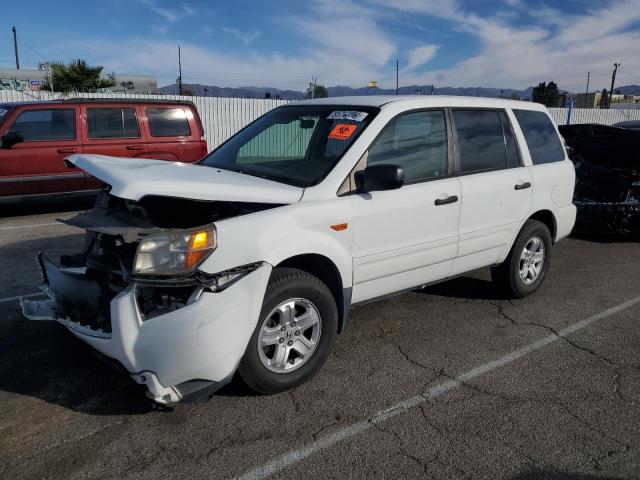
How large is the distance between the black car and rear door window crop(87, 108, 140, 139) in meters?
7.06

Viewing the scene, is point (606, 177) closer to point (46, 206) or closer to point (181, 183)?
point (181, 183)

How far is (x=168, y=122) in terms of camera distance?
31.9 ft

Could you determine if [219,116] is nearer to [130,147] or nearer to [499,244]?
[130,147]

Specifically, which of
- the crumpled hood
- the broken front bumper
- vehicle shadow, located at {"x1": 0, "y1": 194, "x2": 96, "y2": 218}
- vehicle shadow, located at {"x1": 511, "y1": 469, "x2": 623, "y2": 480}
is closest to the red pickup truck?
vehicle shadow, located at {"x1": 0, "y1": 194, "x2": 96, "y2": 218}

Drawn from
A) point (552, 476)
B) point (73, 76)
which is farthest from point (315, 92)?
point (552, 476)

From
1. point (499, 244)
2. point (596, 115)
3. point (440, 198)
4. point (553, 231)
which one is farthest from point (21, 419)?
point (596, 115)

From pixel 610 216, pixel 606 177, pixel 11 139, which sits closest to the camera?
pixel 610 216

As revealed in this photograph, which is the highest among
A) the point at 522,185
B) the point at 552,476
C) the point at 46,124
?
the point at 46,124

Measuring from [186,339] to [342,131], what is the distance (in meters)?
1.90

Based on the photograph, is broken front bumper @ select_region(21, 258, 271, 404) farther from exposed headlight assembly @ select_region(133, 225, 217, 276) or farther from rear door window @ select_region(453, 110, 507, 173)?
rear door window @ select_region(453, 110, 507, 173)

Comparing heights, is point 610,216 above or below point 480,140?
below

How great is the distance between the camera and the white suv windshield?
147 inches

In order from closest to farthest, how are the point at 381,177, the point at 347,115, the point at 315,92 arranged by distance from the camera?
the point at 381,177, the point at 347,115, the point at 315,92

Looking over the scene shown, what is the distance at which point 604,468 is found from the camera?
2674 millimetres
